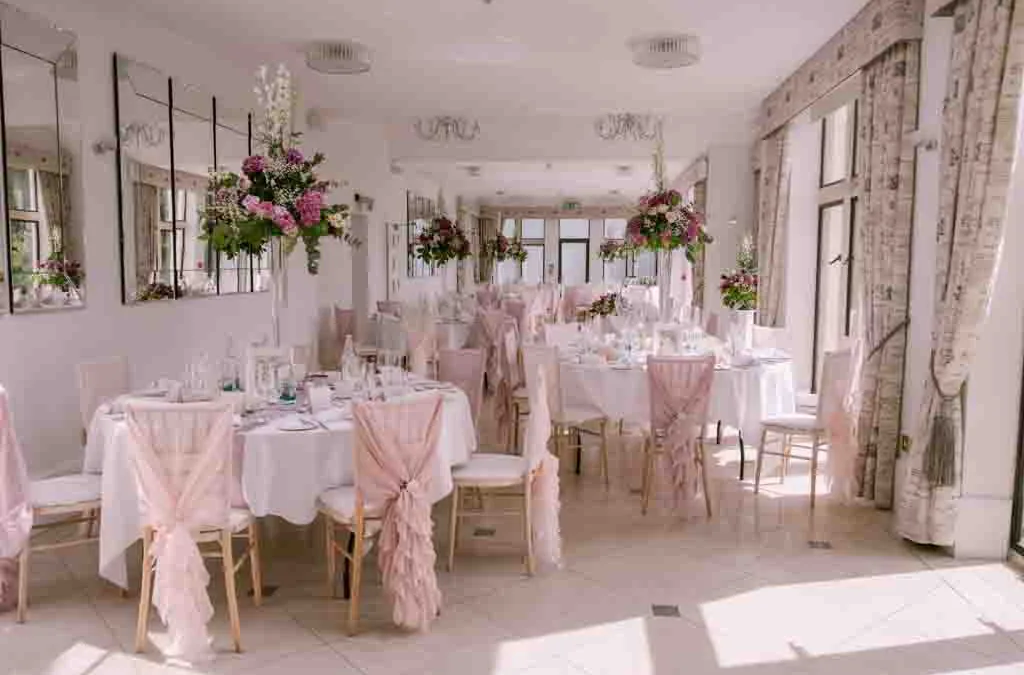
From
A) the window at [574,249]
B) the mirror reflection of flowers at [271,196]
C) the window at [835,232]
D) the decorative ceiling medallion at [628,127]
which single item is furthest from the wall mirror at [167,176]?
the window at [574,249]

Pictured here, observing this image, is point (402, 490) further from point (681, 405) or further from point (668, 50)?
point (668, 50)

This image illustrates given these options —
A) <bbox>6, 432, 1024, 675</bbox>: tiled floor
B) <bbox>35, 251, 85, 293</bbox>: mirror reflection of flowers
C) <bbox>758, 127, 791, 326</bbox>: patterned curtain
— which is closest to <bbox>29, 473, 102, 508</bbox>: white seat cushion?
<bbox>6, 432, 1024, 675</bbox>: tiled floor

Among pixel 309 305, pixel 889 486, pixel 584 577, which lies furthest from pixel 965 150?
pixel 309 305

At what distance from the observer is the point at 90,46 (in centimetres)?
550

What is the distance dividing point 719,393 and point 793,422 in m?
0.50

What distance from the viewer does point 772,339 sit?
22.0 feet

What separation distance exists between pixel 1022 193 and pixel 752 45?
3.30 meters

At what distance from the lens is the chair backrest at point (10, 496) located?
11.5 ft

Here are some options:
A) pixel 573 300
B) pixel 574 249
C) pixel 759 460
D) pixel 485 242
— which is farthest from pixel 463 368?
pixel 574 249

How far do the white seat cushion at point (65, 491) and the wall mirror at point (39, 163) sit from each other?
1300mm

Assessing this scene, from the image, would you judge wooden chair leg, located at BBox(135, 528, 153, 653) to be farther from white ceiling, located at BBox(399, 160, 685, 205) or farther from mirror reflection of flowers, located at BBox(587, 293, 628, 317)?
white ceiling, located at BBox(399, 160, 685, 205)

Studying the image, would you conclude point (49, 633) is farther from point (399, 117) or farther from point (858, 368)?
point (399, 117)

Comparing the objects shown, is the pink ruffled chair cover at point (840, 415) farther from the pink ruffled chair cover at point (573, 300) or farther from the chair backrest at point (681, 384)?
the pink ruffled chair cover at point (573, 300)

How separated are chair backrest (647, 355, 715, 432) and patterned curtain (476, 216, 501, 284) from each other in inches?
716
